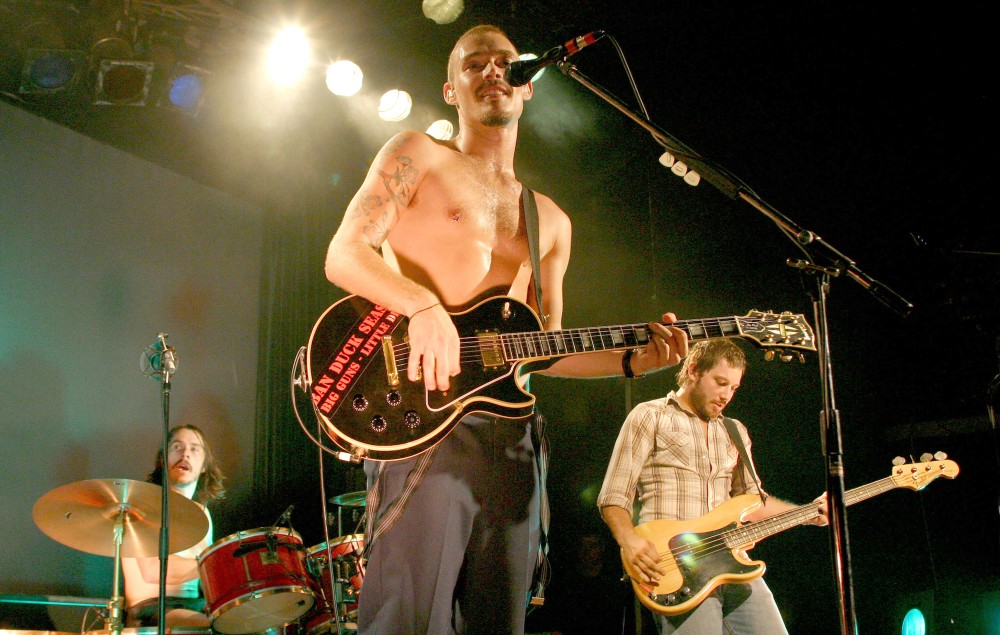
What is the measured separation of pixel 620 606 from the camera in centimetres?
520

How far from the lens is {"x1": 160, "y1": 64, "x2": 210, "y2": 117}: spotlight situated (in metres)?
5.21

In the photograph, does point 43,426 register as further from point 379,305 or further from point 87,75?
point 379,305

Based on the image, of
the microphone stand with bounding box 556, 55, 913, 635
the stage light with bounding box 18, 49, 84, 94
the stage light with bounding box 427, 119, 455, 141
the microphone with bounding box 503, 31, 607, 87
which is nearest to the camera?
the microphone stand with bounding box 556, 55, 913, 635

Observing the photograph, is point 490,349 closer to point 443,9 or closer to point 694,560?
point 694,560

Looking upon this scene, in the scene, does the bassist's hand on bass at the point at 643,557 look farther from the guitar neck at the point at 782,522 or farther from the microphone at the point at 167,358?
the microphone at the point at 167,358

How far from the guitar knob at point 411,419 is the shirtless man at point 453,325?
0.11 meters

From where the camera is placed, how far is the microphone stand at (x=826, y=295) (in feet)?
7.13

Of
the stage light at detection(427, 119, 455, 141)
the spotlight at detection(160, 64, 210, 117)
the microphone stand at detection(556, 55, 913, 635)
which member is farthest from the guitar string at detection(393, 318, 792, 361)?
the spotlight at detection(160, 64, 210, 117)

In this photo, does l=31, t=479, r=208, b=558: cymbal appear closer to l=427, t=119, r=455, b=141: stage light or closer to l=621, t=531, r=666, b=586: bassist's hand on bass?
l=621, t=531, r=666, b=586: bassist's hand on bass

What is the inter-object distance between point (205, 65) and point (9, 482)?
3.26 m

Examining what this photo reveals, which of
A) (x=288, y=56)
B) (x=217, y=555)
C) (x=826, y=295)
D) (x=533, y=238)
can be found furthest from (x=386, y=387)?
(x=288, y=56)

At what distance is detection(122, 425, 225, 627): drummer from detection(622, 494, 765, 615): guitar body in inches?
97.9


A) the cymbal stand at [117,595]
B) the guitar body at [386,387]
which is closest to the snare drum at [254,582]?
the cymbal stand at [117,595]

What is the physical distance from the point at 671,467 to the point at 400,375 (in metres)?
2.35
